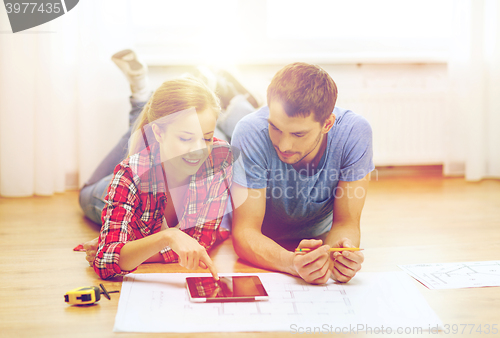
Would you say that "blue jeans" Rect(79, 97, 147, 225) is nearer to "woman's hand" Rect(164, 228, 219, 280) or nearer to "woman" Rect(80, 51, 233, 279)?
"woman" Rect(80, 51, 233, 279)

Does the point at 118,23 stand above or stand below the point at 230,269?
above

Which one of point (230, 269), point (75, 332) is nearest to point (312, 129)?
point (230, 269)

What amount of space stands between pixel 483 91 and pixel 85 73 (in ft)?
6.78

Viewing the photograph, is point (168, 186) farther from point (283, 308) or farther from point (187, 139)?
point (283, 308)

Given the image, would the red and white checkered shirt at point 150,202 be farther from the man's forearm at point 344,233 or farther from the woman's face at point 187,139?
the man's forearm at point 344,233

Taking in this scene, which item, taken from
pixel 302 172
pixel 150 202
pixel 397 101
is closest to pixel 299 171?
pixel 302 172

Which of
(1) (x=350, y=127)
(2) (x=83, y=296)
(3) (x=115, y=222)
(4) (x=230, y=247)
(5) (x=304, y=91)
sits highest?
(5) (x=304, y=91)

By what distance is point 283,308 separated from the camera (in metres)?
0.87

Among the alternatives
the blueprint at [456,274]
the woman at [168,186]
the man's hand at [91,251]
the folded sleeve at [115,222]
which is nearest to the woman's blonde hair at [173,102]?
the woman at [168,186]

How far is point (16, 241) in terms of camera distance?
1424 millimetres

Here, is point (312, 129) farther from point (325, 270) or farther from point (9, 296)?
point (9, 296)

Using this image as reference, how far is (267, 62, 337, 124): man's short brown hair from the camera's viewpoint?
0.95 metres

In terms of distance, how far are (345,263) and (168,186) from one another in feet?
1.52

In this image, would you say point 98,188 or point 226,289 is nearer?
point 226,289
